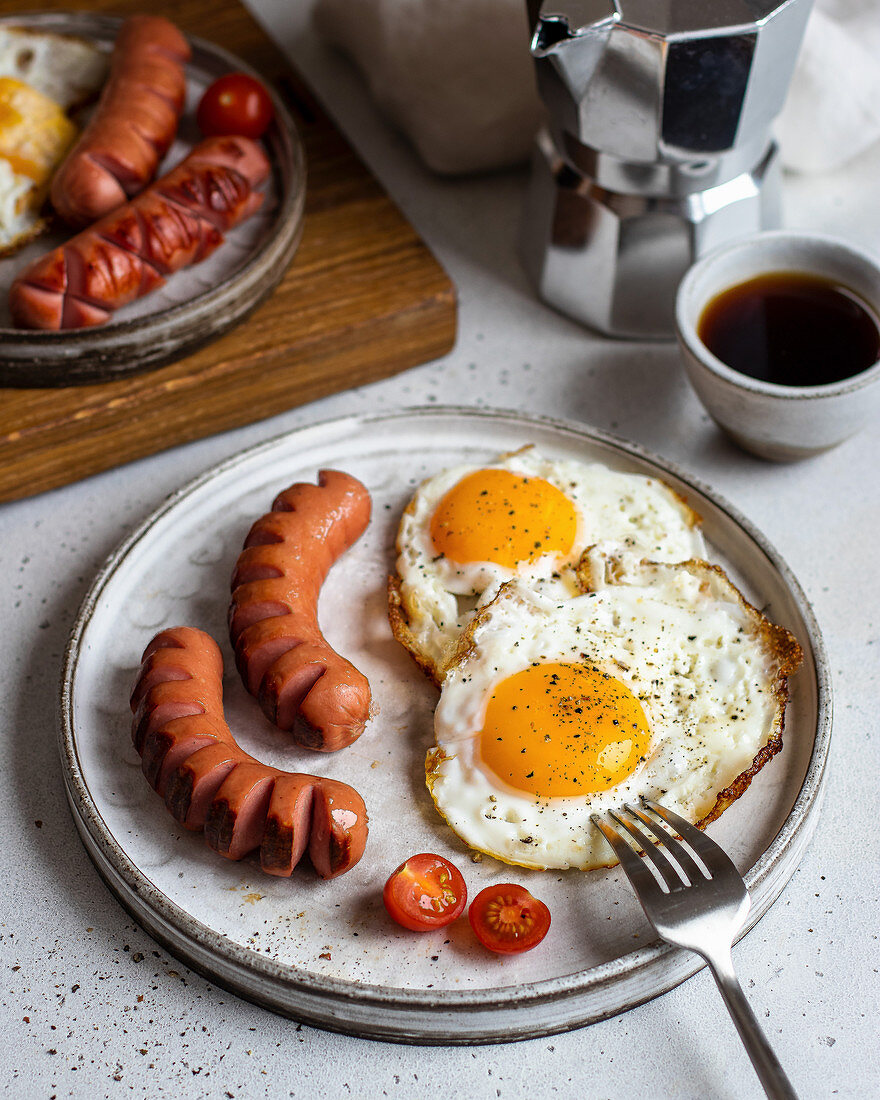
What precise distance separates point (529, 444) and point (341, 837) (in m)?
1.15

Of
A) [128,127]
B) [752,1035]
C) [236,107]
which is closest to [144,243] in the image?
[128,127]

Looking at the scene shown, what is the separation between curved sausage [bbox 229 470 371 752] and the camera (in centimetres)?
196

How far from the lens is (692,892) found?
1.72 m

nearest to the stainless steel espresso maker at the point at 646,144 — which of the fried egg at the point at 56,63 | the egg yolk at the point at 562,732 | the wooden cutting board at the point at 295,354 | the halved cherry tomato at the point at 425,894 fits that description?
the wooden cutting board at the point at 295,354

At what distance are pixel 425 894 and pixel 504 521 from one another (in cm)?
83

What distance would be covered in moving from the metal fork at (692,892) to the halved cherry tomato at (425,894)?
0.95 ft

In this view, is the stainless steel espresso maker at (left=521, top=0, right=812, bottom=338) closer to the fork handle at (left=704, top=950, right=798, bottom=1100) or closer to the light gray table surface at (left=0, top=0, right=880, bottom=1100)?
the light gray table surface at (left=0, top=0, right=880, bottom=1100)

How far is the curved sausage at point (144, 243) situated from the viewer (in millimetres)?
2551

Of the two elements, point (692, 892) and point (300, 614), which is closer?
point (692, 892)

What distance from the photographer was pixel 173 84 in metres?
2.98

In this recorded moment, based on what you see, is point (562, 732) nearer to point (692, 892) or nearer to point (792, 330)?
point (692, 892)

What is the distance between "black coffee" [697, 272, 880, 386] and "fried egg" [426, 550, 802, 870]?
66 centimetres

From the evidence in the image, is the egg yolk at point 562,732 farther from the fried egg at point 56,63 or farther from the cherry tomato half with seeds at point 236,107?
the fried egg at point 56,63

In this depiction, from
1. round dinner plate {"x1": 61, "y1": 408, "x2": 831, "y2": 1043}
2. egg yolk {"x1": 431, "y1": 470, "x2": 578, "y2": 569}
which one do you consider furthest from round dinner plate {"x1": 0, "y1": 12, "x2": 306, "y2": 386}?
egg yolk {"x1": 431, "y1": 470, "x2": 578, "y2": 569}
